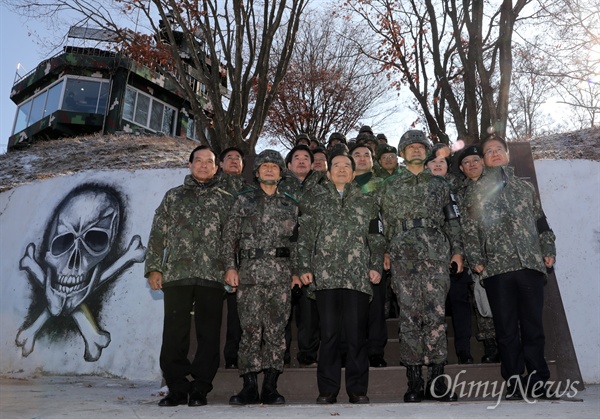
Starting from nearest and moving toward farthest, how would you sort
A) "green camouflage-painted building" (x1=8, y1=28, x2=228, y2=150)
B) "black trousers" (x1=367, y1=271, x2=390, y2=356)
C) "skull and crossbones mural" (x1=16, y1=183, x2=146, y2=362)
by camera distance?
"black trousers" (x1=367, y1=271, x2=390, y2=356)
"skull and crossbones mural" (x1=16, y1=183, x2=146, y2=362)
"green camouflage-painted building" (x1=8, y1=28, x2=228, y2=150)

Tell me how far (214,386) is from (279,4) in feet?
20.3

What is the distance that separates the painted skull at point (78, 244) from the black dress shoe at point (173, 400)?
319 centimetres

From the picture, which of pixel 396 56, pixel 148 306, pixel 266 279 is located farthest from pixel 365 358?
pixel 396 56

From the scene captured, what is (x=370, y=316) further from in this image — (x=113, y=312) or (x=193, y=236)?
(x=113, y=312)

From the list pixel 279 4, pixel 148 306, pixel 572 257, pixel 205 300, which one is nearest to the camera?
pixel 205 300

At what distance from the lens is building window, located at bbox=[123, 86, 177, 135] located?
2302 cm

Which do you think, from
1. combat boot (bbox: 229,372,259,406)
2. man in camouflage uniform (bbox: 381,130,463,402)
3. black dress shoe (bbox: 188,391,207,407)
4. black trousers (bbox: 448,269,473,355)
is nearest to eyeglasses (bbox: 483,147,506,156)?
man in camouflage uniform (bbox: 381,130,463,402)

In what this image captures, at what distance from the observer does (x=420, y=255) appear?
154 inches

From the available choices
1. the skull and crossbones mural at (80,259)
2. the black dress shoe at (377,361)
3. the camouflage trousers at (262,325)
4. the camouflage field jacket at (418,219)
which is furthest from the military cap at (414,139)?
the skull and crossbones mural at (80,259)

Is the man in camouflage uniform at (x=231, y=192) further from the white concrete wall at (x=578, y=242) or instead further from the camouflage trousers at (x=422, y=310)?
the white concrete wall at (x=578, y=242)

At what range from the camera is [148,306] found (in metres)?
6.25

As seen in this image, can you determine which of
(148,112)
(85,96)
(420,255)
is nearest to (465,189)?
(420,255)

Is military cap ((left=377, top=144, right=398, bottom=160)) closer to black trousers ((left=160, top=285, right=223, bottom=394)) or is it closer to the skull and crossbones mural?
black trousers ((left=160, top=285, right=223, bottom=394))

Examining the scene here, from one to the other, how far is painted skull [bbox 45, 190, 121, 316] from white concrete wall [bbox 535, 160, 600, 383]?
570 cm
